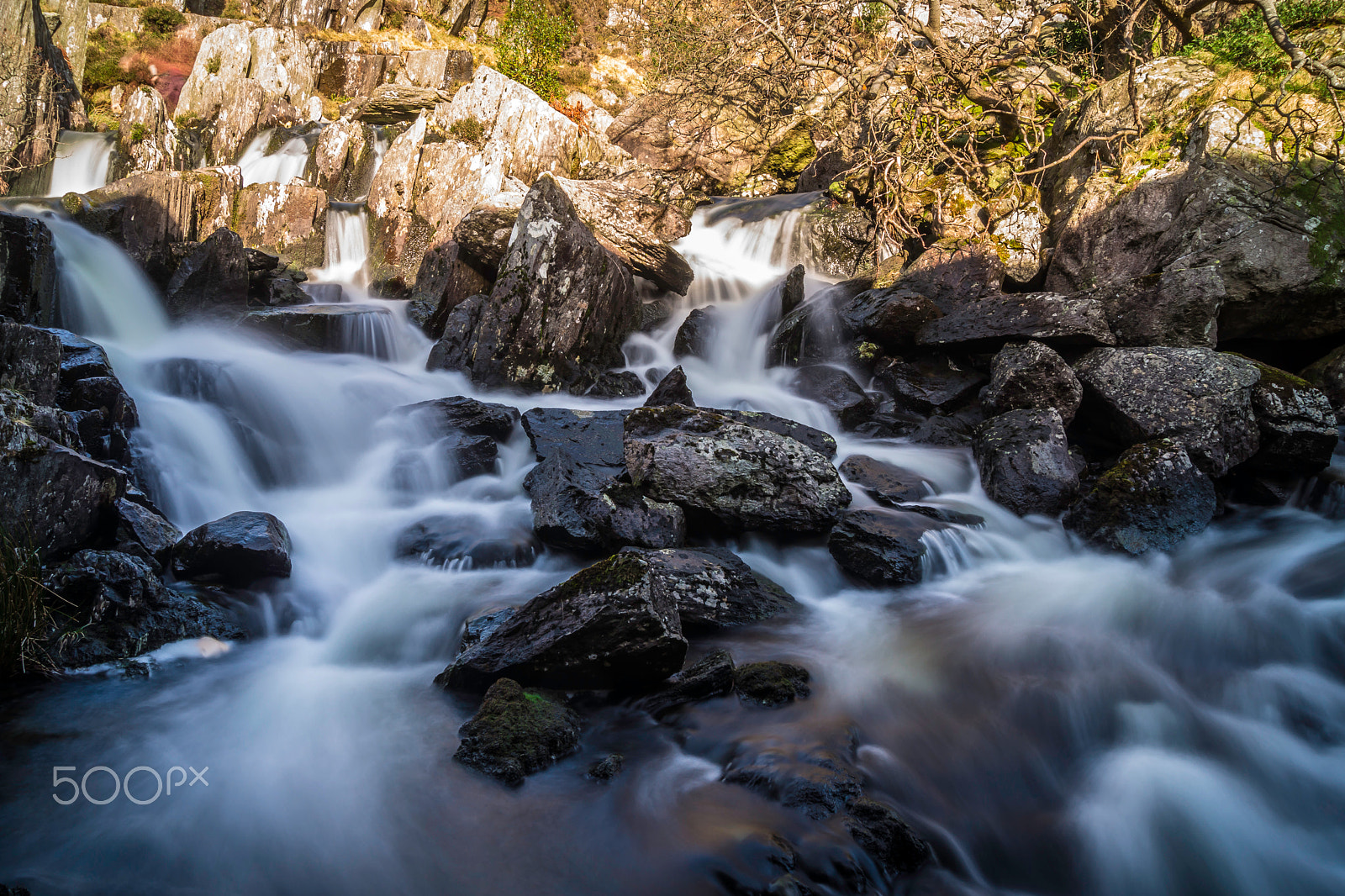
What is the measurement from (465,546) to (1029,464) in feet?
14.2

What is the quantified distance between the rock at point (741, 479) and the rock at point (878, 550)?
0.17m

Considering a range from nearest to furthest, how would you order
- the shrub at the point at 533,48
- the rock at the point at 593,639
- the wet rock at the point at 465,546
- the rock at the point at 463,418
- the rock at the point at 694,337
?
the rock at the point at 593,639
the wet rock at the point at 465,546
the rock at the point at 463,418
the rock at the point at 694,337
the shrub at the point at 533,48

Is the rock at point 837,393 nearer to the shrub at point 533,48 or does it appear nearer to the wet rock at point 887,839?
the wet rock at point 887,839

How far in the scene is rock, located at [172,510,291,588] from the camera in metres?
4.00

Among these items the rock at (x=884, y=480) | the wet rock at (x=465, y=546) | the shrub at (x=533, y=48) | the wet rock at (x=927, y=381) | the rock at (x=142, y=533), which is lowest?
the wet rock at (x=465, y=546)

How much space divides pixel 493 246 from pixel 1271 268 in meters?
8.09

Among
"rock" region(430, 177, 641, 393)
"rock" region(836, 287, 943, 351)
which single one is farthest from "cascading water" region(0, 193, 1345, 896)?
"rock" region(836, 287, 943, 351)

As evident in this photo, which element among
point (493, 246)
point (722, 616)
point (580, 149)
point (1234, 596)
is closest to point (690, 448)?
point (722, 616)

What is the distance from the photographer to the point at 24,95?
14.0 metres

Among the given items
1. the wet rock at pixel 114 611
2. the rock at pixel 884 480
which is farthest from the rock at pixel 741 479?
the wet rock at pixel 114 611

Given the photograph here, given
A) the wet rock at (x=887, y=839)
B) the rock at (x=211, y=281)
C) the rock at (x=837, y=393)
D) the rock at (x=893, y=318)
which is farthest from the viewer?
the rock at (x=211, y=281)

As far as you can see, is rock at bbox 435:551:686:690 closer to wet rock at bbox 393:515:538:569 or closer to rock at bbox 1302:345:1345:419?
wet rock at bbox 393:515:538:569

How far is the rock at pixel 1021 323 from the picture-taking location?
6738mm

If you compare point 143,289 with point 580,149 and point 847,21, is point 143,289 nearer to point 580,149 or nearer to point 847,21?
point 580,149
